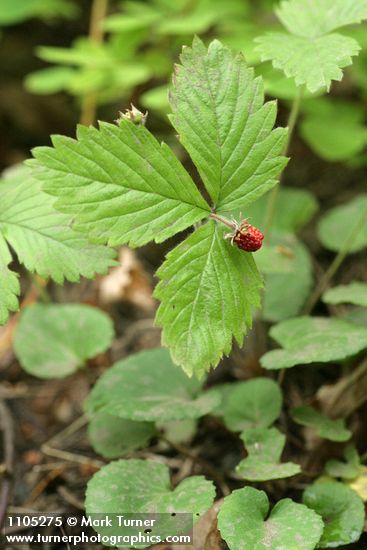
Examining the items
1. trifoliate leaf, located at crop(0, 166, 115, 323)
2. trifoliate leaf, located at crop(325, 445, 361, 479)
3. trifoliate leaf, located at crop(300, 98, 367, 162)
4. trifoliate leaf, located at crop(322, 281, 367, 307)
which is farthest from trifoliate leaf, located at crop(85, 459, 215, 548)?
trifoliate leaf, located at crop(300, 98, 367, 162)

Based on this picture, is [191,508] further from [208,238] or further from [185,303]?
[208,238]

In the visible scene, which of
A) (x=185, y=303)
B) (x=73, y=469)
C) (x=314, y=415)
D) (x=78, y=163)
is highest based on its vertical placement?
(x=78, y=163)

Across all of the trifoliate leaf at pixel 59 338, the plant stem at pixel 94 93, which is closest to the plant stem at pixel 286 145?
the trifoliate leaf at pixel 59 338

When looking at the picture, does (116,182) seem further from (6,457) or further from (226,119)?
(6,457)

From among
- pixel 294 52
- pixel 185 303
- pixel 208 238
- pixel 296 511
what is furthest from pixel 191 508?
pixel 294 52

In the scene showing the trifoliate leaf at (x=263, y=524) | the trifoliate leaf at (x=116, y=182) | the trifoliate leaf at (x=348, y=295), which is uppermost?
the trifoliate leaf at (x=116, y=182)

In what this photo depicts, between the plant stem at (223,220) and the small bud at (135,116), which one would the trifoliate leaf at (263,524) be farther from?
the small bud at (135,116)

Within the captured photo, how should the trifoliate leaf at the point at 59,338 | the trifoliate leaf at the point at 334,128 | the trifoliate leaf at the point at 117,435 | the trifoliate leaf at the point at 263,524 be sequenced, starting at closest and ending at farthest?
the trifoliate leaf at the point at 263,524
the trifoliate leaf at the point at 117,435
the trifoliate leaf at the point at 59,338
the trifoliate leaf at the point at 334,128

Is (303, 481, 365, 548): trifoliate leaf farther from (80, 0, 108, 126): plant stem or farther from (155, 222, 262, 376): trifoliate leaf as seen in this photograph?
(80, 0, 108, 126): plant stem
